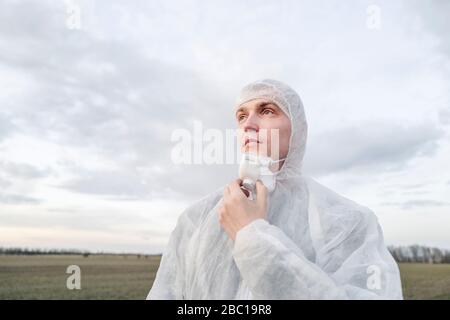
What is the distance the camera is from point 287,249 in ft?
7.75

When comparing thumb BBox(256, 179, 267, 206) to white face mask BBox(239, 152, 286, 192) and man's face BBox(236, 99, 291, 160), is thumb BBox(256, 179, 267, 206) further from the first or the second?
man's face BBox(236, 99, 291, 160)

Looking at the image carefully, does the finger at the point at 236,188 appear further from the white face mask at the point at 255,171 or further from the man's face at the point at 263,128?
the man's face at the point at 263,128

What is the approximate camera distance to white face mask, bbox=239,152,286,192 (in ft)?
8.96

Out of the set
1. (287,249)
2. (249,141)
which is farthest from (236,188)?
(287,249)

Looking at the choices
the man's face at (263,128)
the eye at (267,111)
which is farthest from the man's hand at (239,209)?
the eye at (267,111)

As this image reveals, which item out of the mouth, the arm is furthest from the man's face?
→ the arm

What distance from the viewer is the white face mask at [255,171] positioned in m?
2.73

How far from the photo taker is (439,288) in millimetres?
29641

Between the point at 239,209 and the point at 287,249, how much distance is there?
343 mm

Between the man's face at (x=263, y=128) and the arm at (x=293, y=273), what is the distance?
576mm

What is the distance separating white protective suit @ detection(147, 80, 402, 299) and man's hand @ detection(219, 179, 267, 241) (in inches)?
2.8

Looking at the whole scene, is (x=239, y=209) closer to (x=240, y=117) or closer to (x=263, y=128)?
(x=263, y=128)
